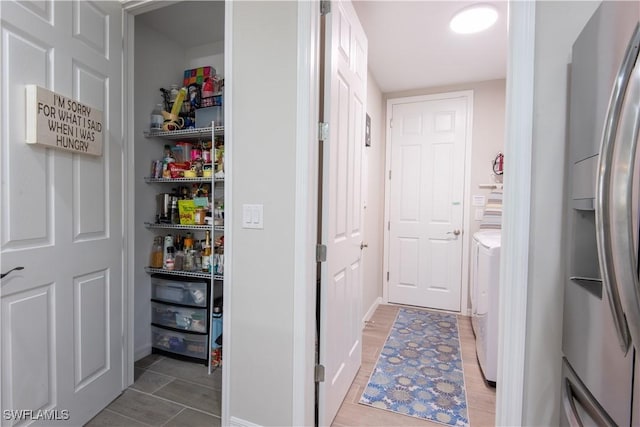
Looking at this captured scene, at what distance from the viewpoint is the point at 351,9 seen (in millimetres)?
1865

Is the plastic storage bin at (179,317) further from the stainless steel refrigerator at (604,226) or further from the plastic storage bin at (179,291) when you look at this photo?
the stainless steel refrigerator at (604,226)

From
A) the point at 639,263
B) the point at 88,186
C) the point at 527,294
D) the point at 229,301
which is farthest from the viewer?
the point at 88,186

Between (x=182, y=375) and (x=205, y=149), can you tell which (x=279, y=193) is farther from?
(x=182, y=375)

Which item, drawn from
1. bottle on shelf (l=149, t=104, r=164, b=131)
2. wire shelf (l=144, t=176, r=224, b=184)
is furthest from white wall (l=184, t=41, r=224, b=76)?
wire shelf (l=144, t=176, r=224, b=184)

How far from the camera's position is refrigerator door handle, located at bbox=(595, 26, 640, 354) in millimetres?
645

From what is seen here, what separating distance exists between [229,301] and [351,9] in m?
1.83

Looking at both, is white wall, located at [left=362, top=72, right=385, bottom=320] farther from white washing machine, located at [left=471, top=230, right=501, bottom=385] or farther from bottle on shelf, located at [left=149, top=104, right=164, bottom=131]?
bottle on shelf, located at [left=149, top=104, right=164, bottom=131]

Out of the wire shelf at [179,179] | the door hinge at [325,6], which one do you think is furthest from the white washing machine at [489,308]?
the wire shelf at [179,179]

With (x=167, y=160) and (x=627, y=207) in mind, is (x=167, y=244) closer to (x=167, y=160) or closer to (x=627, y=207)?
(x=167, y=160)

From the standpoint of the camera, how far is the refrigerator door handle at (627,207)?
0.61m

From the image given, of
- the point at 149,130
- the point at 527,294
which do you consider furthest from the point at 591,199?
the point at 149,130

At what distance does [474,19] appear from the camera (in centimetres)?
220

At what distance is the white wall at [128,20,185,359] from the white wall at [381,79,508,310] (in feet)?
10.1

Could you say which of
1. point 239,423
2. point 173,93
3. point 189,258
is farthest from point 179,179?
point 239,423
